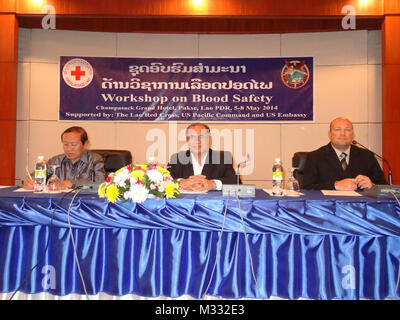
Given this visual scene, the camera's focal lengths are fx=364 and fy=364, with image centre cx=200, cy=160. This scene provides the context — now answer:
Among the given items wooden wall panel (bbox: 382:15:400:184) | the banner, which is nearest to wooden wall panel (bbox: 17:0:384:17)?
wooden wall panel (bbox: 382:15:400:184)

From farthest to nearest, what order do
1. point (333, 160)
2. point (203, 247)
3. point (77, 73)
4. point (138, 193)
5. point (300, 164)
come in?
point (77, 73) → point (300, 164) → point (333, 160) → point (203, 247) → point (138, 193)

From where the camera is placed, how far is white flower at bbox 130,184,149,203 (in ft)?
6.56

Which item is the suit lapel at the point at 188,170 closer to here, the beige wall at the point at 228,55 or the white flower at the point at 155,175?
the white flower at the point at 155,175

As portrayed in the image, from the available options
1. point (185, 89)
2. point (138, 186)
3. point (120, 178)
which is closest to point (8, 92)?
point (185, 89)

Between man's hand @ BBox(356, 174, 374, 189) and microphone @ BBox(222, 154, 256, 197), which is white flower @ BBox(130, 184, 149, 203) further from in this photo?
man's hand @ BBox(356, 174, 374, 189)

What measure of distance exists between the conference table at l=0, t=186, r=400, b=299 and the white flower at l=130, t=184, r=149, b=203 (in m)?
0.09

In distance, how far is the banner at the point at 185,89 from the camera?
16.9ft

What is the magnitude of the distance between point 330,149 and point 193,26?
2.82 metres

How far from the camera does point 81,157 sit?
308 centimetres

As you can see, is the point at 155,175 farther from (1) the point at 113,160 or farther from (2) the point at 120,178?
(1) the point at 113,160

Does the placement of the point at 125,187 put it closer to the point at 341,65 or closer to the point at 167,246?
the point at 167,246

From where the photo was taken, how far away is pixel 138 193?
6.57 feet

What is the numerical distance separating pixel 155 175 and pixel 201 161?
1108mm

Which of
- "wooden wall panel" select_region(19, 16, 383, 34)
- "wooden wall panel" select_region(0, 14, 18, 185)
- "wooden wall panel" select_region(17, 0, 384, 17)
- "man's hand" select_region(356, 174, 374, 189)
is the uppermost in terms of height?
"wooden wall panel" select_region(17, 0, 384, 17)
